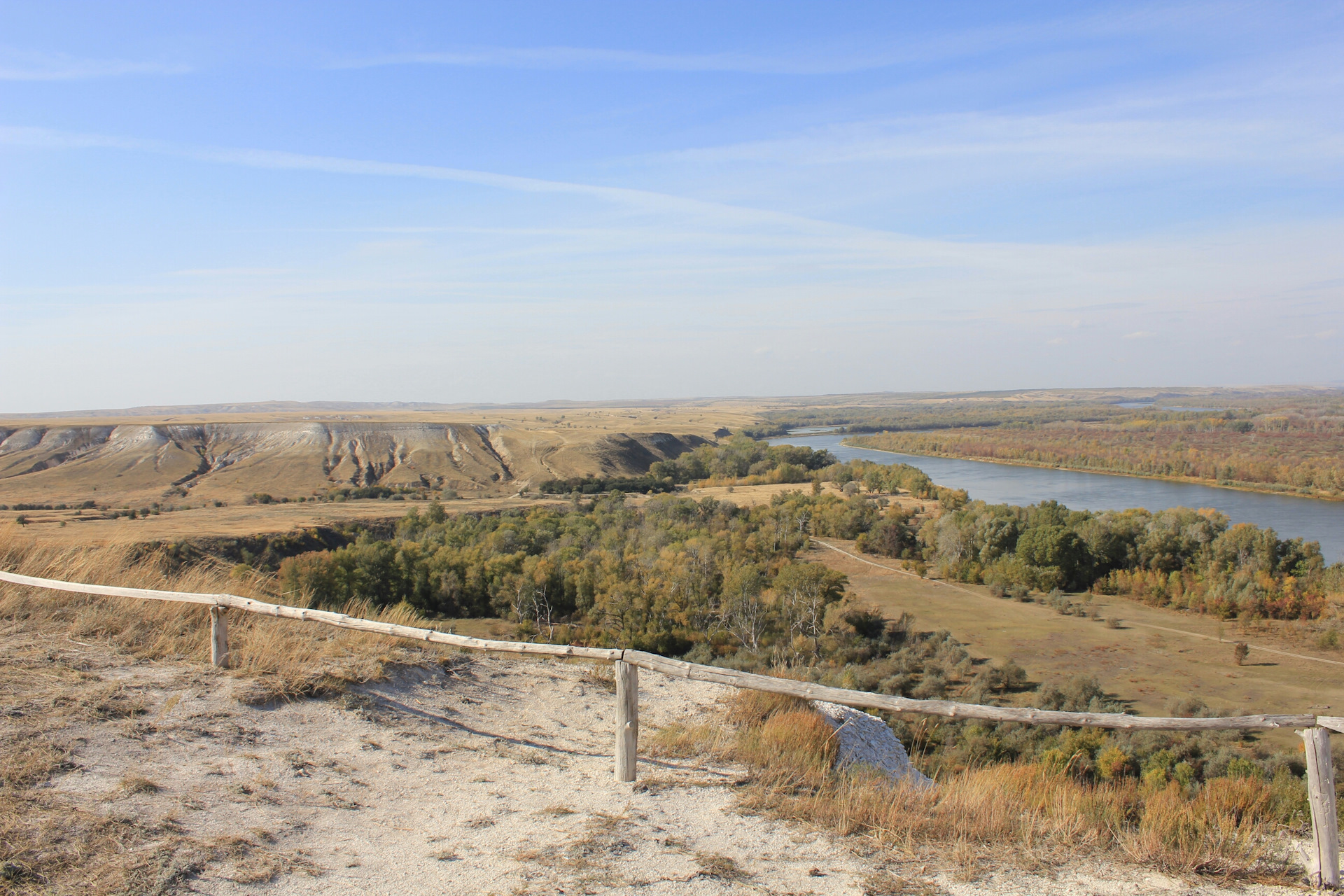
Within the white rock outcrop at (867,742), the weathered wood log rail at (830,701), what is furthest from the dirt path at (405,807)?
the white rock outcrop at (867,742)

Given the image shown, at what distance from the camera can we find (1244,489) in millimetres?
82312

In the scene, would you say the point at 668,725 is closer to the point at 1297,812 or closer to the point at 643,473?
the point at 1297,812

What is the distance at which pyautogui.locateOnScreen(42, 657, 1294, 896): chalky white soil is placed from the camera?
393cm

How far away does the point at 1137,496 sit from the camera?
253ft

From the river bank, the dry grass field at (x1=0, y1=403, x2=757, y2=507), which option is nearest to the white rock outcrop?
the dry grass field at (x1=0, y1=403, x2=757, y2=507)

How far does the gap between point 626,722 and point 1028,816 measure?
8.58ft

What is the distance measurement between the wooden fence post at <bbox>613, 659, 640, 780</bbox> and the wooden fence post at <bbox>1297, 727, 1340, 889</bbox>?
3.83m

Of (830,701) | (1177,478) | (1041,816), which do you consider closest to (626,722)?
(830,701)

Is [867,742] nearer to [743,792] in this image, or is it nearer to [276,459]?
[743,792]

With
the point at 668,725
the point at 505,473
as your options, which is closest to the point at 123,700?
the point at 668,725

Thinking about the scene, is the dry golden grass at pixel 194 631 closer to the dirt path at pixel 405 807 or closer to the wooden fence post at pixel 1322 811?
the dirt path at pixel 405 807

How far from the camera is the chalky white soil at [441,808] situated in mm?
3932

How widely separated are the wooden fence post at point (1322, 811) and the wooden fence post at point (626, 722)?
151 inches

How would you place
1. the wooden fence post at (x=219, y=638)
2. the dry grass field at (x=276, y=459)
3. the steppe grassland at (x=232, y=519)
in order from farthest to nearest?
the dry grass field at (x=276, y=459), the steppe grassland at (x=232, y=519), the wooden fence post at (x=219, y=638)
